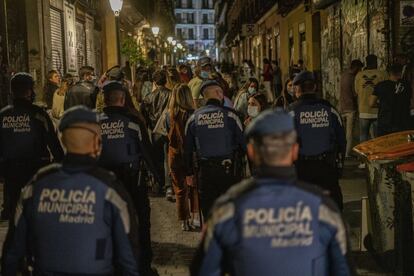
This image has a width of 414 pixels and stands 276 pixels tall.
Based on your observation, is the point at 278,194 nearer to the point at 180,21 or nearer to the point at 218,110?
the point at 218,110

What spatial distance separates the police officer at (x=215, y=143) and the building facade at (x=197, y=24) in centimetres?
14036

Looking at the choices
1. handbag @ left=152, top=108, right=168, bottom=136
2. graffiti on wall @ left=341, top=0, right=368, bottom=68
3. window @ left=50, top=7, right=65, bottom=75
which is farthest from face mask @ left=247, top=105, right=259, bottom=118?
window @ left=50, top=7, right=65, bottom=75

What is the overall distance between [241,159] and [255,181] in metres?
4.16

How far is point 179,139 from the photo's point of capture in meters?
8.40

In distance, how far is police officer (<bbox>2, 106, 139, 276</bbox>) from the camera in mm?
3418

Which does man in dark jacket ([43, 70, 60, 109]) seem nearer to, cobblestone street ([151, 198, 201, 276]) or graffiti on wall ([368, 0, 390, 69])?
cobblestone street ([151, 198, 201, 276])

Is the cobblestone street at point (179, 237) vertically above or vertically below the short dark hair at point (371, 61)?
below

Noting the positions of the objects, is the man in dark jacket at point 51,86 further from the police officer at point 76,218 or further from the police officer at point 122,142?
the police officer at point 76,218

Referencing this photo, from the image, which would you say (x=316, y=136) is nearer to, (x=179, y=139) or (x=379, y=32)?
(x=179, y=139)

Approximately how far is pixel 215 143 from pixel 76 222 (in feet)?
11.7

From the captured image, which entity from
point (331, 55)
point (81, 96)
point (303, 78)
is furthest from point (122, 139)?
point (331, 55)

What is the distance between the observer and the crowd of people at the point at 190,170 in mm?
2975

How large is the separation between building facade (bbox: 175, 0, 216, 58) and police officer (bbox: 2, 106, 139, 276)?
472 feet

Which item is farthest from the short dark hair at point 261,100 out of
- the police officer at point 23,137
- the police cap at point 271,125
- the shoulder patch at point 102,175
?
the police cap at point 271,125
